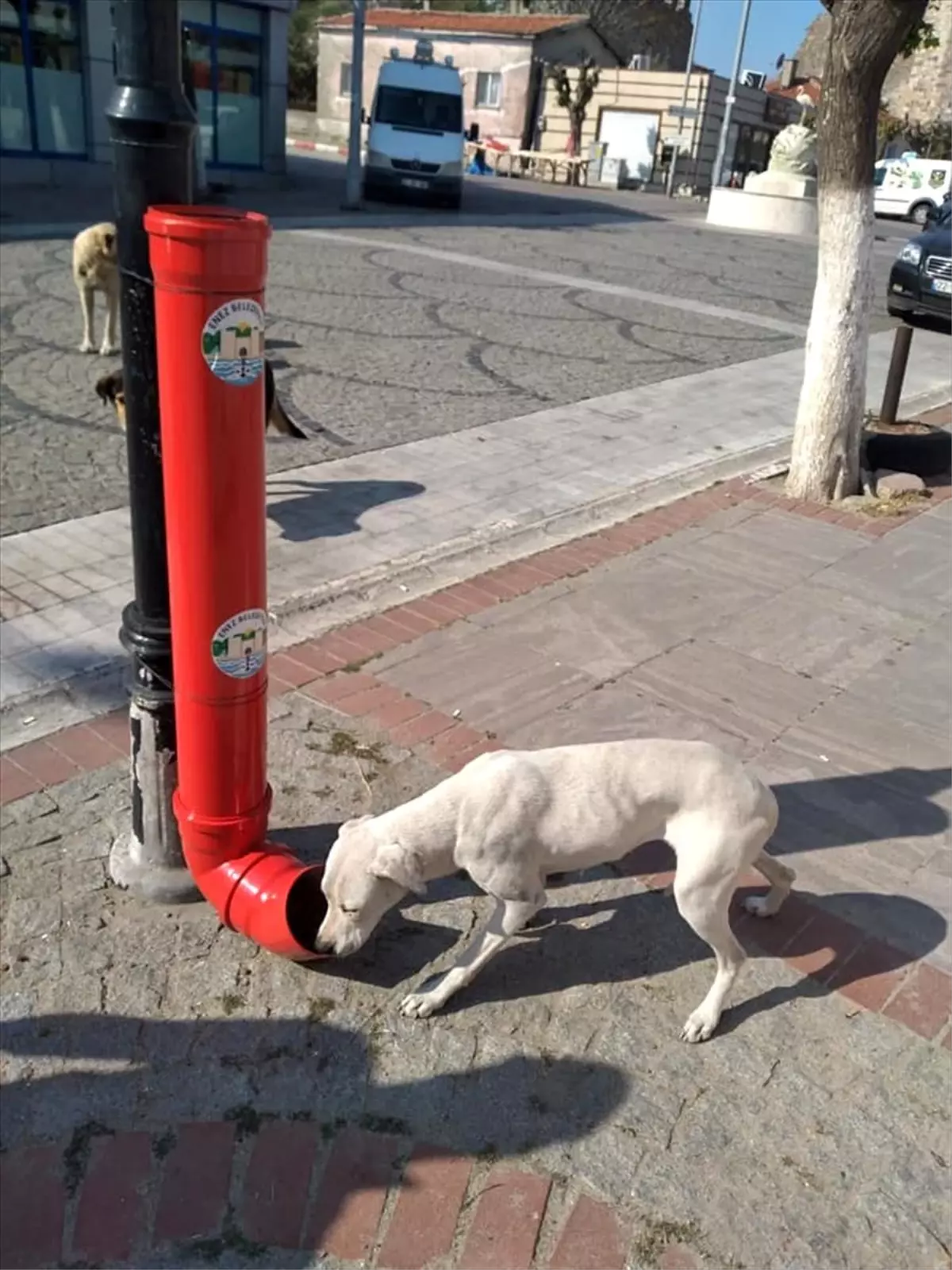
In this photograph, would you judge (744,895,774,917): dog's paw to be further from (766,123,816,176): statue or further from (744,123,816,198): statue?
(766,123,816,176): statue

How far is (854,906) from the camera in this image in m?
3.65

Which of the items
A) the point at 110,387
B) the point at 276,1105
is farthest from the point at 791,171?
the point at 276,1105

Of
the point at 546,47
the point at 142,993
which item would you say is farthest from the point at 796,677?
the point at 546,47

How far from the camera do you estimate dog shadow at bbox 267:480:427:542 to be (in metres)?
6.47

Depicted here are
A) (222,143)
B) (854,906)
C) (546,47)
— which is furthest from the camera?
(546,47)

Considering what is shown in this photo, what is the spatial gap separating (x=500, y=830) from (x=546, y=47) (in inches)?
1888

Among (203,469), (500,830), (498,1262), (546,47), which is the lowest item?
(498,1262)

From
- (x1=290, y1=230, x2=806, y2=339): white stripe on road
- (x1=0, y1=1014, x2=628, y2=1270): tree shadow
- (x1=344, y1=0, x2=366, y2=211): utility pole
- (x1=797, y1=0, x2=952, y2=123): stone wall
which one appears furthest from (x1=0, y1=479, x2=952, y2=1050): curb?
(x1=797, y1=0, x2=952, y2=123): stone wall

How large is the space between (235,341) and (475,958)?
5.99 ft

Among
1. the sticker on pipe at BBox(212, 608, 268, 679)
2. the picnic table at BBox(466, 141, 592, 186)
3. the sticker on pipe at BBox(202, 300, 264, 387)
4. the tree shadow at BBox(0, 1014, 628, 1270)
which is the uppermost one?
the sticker on pipe at BBox(202, 300, 264, 387)

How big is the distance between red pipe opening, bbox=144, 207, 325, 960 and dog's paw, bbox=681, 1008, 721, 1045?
111 centimetres

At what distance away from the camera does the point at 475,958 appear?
3146mm

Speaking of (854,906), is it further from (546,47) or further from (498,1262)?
(546,47)

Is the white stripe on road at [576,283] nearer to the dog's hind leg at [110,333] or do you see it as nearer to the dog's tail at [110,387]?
the dog's hind leg at [110,333]
